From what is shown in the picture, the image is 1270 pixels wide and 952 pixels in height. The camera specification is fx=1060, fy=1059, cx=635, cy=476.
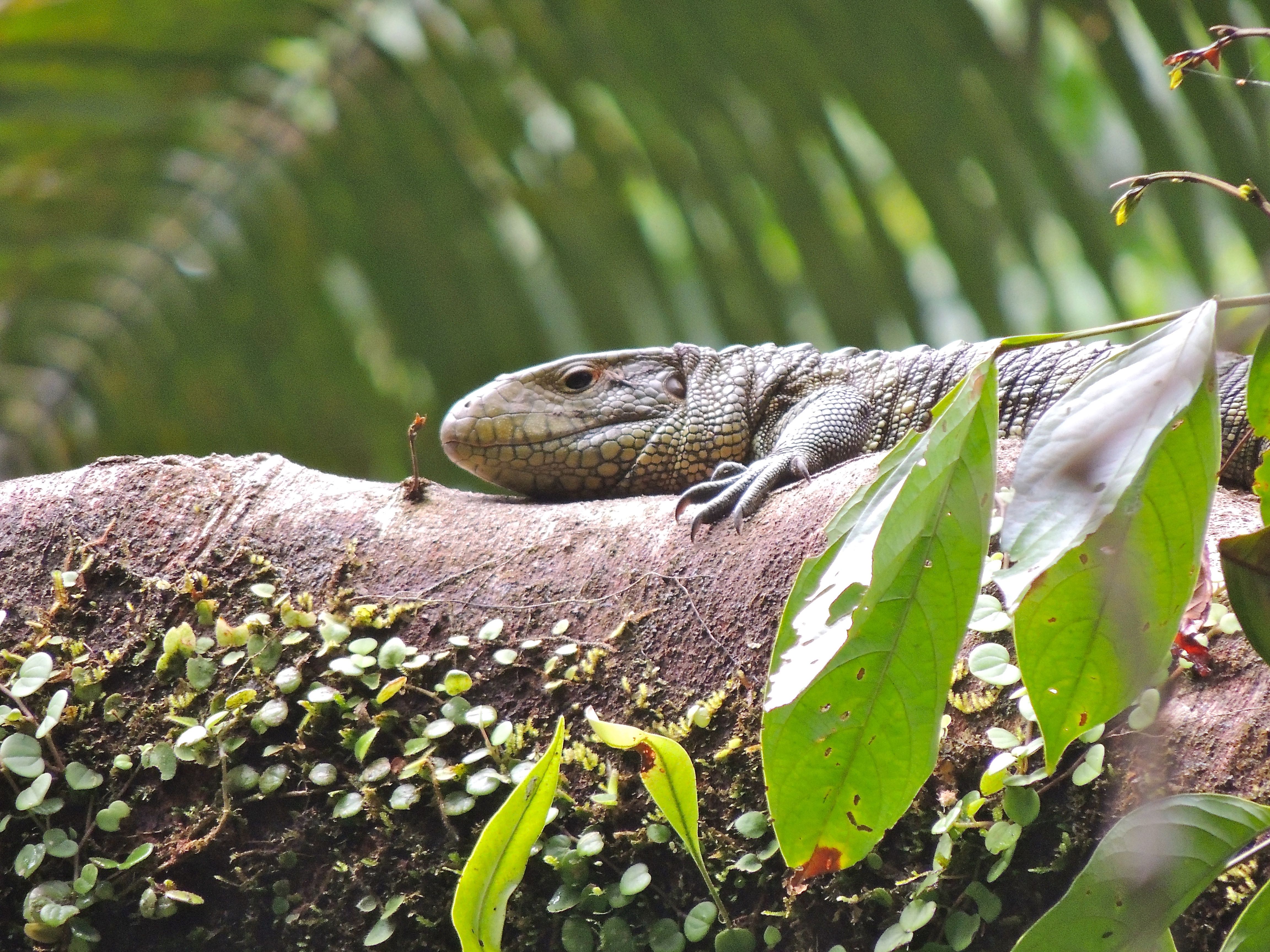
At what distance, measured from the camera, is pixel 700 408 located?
9.66ft

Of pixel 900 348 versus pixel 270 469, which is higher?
pixel 270 469

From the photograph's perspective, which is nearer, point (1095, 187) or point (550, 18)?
point (1095, 187)

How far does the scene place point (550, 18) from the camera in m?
3.03

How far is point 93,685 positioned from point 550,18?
2192mm

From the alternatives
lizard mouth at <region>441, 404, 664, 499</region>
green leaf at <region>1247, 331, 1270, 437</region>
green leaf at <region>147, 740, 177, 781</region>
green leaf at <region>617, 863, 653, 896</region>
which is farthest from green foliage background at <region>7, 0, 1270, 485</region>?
green leaf at <region>617, 863, 653, 896</region>

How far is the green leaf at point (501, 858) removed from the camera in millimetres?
1184

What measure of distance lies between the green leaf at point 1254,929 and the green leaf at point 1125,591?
8.2 inches

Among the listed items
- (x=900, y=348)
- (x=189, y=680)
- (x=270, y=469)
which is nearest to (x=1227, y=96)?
(x=900, y=348)

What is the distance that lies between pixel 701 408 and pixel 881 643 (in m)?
2.00

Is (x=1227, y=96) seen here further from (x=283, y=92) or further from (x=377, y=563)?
(x=283, y=92)

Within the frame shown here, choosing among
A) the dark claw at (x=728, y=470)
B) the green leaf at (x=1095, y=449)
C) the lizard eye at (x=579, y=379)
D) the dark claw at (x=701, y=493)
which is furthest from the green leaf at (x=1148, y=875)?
the lizard eye at (x=579, y=379)

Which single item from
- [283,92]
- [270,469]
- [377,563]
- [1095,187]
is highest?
[283,92]

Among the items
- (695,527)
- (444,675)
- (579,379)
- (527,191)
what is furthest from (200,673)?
(527,191)

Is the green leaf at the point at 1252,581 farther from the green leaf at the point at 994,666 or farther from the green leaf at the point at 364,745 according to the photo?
the green leaf at the point at 364,745
